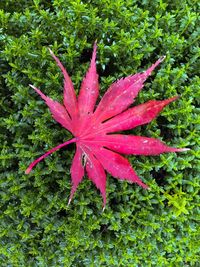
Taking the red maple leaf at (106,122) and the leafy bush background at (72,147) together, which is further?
the leafy bush background at (72,147)

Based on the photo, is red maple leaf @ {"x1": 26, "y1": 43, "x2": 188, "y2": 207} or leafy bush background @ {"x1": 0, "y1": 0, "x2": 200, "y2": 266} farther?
leafy bush background @ {"x1": 0, "y1": 0, "x2": 200, "y2": 266}

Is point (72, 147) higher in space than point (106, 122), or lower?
lower

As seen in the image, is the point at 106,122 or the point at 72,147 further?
the point at 72,147

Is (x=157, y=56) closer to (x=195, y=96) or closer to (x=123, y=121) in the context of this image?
(x=195, y=96)
